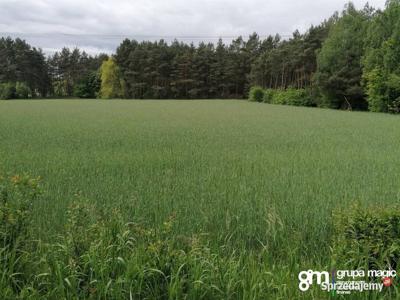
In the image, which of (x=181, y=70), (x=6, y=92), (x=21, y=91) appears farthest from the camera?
(x=181, y=70)

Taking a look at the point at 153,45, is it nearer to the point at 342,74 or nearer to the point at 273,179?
Answer: the point at 342,74

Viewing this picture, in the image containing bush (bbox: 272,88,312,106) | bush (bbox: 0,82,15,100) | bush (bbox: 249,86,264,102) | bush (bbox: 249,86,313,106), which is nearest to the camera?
bush (bbox: 272,88,312,106)

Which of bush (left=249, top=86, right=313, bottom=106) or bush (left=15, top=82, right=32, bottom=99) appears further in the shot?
bush (left=15, top=82, right=32, bottom=99)

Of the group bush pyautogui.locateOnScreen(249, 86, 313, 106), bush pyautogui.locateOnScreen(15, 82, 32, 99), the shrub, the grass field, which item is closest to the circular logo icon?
the grass field

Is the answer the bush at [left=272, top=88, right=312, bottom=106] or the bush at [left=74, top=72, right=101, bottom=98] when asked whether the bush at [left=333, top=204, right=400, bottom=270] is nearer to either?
the bush at [left=272, top=88, right=312, bottom=106]

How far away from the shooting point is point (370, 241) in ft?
10.8

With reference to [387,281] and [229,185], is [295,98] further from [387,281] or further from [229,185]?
[387,281]

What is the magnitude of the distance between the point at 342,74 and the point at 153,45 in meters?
53.7

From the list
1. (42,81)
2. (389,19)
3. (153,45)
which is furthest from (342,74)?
(42,81)

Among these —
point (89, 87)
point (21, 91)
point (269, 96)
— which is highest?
point (89, 87)

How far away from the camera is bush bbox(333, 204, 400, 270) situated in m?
3.26

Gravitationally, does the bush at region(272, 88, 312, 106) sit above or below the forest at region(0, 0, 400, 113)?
below

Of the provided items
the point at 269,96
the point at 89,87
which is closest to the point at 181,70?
the point at 89,87

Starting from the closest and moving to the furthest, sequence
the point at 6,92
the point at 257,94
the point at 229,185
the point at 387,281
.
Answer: the point at 387,281, the point at 229,185, the point at 257,94, the point at 6,92
